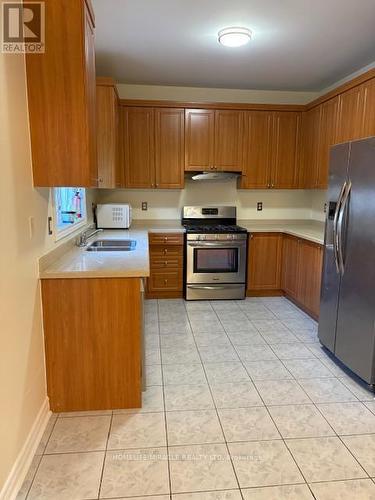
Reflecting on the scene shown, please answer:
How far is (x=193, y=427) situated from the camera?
A: 202cm

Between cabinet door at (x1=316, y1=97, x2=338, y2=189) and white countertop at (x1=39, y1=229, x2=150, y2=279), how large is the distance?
7.95ft

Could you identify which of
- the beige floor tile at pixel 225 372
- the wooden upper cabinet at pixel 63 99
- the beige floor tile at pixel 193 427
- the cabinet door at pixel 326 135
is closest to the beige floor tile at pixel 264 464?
the beige floor tile at pixel 193 427

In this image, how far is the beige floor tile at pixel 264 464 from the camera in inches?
64.8

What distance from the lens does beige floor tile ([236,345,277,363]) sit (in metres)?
2.86

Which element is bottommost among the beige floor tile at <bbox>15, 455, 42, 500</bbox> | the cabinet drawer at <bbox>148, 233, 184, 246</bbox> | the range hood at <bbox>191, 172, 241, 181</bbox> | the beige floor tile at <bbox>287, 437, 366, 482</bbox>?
the beige floor tile at <bbox>15, 455, 42, 500</bbox>

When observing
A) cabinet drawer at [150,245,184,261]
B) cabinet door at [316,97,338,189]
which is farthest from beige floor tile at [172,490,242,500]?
cabinet door at [316,97,338,189]

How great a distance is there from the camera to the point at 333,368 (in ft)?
8.89

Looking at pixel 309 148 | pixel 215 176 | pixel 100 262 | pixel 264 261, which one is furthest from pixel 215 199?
pixel 100 262

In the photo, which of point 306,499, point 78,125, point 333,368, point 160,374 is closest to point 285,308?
point 333,368

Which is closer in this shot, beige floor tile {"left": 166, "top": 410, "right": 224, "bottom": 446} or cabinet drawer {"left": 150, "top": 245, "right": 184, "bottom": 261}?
beige floor tile {"left": 166, "top": 410, "right": 224, "bottom": 446}

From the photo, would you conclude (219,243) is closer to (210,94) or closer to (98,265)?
(210,94)

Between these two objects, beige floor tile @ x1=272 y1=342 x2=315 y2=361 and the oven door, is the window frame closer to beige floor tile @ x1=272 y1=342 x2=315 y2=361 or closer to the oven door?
the oven door

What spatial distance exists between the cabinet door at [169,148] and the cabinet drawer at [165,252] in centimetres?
79

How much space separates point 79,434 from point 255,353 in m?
1.54
